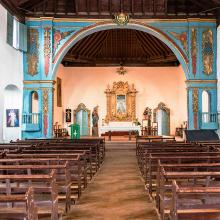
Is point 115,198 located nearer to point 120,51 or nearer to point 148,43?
point 148,43

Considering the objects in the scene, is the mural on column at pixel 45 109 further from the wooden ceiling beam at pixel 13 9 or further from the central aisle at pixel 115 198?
the central aisle at pixel 115 198

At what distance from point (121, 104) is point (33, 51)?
29.0ft

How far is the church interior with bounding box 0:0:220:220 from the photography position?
4.94 metres

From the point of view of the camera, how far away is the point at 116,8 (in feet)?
52.1

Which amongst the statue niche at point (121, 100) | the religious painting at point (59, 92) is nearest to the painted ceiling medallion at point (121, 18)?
the religious painting at point (59, 92)

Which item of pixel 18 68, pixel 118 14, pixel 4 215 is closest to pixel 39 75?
pixel 18 68

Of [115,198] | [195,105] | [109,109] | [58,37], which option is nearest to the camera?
[115,198]

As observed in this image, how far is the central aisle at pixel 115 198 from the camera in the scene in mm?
5113

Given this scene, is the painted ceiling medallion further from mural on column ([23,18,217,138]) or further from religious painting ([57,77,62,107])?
religious painting ([57,77,62,107])

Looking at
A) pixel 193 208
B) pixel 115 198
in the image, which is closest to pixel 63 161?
pixel 115 198

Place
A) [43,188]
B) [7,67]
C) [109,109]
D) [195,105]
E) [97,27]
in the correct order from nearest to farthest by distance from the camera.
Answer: [43,188] < [7,67] < [195,105] < [97,27] < [109,109]

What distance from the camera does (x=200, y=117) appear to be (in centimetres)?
1557

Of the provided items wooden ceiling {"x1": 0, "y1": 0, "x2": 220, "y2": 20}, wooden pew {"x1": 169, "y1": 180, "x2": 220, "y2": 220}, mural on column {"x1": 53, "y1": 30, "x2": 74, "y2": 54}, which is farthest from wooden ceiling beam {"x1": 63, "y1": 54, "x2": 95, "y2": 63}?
wooden pew {"x1": 169, "y1": 180, "x2": 220, "y2": 220}

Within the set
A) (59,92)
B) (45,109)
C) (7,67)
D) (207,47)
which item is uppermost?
(207,47)
